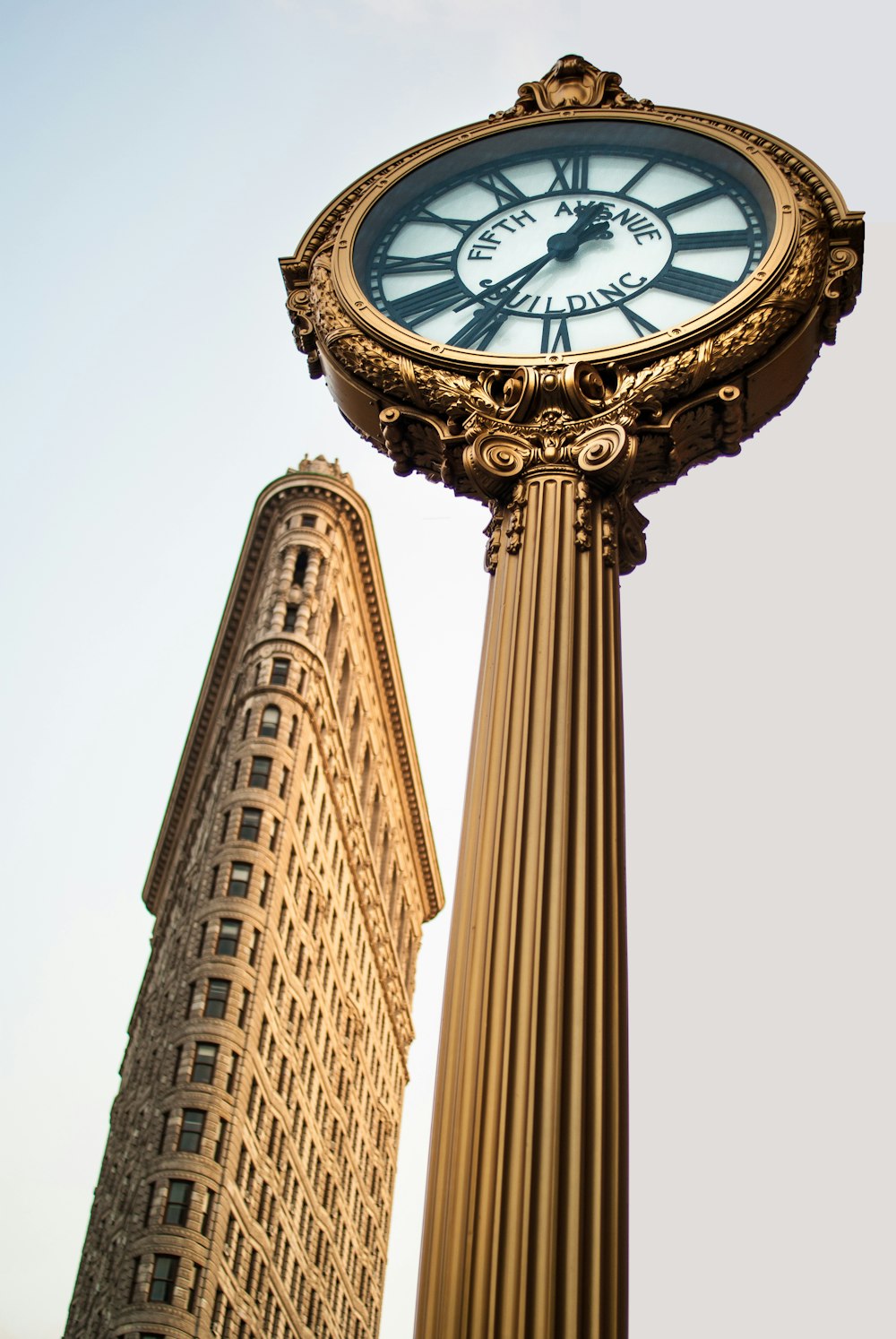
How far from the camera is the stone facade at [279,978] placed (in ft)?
172

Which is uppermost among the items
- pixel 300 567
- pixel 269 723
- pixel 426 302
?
pixel 300 567

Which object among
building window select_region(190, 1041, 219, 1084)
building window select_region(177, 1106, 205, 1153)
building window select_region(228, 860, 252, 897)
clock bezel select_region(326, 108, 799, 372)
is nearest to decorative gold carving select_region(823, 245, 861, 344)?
clock bezel select_region(326, 108, 799, 372)

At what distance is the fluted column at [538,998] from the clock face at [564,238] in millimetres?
1417

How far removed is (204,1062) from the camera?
55.0 meters

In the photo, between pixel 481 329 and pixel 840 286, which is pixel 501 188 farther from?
pixel 840 286

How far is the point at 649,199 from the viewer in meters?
7.42

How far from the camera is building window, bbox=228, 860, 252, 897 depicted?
60.2m

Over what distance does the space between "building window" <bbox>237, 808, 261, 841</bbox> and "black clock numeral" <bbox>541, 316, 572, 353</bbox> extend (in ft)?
186

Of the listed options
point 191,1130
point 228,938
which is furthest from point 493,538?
point 228,938

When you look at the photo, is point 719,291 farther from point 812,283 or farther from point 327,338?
point 327,338

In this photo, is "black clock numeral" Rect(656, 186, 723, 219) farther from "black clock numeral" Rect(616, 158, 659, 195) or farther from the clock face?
"black clock numeral" Rect(616, 158, 659, 195)

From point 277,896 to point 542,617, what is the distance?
187ft

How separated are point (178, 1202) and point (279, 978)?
11.3 m

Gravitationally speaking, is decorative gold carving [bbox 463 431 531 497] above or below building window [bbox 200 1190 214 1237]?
below
